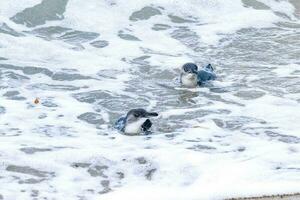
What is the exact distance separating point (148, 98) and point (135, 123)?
5.32 ft

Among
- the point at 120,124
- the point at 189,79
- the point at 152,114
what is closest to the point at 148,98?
the point at 189,79

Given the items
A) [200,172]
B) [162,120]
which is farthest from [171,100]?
[200,172]

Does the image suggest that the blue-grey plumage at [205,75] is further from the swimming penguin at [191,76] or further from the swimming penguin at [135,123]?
the swimming penguin at [135,123]

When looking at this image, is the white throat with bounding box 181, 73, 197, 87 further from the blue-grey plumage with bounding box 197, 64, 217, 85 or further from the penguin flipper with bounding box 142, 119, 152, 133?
the penguin flipper with bounding box 142, 119, 152, 133

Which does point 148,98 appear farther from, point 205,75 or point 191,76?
point 205,75

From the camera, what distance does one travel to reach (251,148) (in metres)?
7.06

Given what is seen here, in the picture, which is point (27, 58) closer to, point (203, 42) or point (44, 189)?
point (203, 42)

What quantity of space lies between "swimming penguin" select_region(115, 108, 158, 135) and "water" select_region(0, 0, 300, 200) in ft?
0.51

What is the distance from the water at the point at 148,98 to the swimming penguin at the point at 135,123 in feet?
Answer: 0.51

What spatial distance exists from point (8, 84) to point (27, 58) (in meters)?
1.51

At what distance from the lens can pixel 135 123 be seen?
25.5 ft

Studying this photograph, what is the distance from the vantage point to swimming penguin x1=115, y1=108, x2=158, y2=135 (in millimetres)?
7691

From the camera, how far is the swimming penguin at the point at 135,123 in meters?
7.69

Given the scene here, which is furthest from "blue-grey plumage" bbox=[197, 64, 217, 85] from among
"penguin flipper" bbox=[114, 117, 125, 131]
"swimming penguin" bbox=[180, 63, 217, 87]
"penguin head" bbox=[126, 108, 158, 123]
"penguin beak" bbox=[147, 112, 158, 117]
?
"penguin flipper" bbox=[114, 117, 125, 131]
